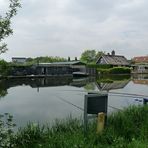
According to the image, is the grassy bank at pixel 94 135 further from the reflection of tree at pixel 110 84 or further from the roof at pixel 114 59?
the roof at pixel 114 59

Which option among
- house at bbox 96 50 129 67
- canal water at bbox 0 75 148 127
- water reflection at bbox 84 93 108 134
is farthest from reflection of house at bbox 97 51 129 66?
water reflection at bbox 84 93 108 134

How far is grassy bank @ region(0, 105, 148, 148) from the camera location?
18.4 ft

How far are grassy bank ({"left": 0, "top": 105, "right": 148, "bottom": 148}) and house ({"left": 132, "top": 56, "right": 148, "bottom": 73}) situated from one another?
79.0 metres

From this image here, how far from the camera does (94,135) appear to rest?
6.26 m

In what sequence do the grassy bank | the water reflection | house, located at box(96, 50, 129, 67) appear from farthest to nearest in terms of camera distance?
1. house, located at box(96, 50, 129, 67)
2. the water reflection
3. the grassy bank

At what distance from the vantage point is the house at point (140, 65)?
283ft

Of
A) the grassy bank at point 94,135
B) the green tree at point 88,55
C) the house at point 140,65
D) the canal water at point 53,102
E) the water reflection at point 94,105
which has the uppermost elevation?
the green tree at point 88,55

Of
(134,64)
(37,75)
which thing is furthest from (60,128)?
(134,64)

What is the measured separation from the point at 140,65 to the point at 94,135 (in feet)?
274

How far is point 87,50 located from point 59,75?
5007 cm

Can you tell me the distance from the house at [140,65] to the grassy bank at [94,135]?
259ft

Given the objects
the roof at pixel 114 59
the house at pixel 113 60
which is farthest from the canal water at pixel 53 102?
the roof at pixel 114 59

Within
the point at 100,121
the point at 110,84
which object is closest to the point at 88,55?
the point at 110,84

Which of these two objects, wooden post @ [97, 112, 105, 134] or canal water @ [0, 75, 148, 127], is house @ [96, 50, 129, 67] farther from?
wooden post @ [97, 112, 105, 134]
